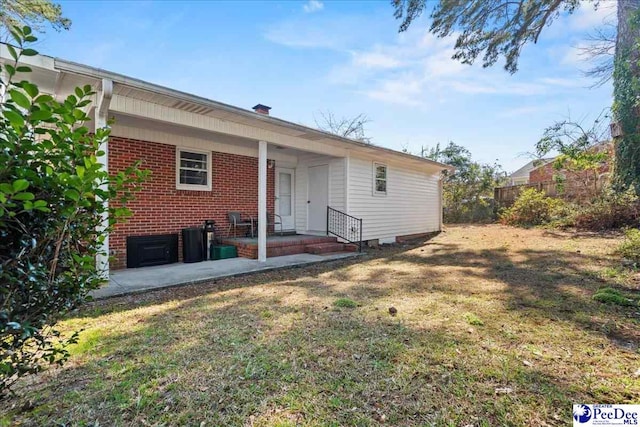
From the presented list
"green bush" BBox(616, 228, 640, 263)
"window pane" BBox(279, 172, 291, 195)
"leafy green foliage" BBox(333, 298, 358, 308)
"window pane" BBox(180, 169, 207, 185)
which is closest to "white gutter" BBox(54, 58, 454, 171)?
"window pane" BBox(180, 169, 207, 185)

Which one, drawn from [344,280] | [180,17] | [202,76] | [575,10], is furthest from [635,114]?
[202,76]

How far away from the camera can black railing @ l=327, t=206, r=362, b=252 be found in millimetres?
9148

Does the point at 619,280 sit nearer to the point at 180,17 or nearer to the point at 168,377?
the point at 168,377

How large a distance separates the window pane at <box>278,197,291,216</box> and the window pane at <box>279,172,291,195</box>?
0.16 m

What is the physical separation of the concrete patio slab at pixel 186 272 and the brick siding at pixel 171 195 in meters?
0.59

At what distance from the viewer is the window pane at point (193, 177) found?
7504 mm

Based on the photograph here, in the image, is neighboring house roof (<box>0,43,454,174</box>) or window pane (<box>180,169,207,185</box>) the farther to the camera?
window pane (<box>180,169,207,185</box>)

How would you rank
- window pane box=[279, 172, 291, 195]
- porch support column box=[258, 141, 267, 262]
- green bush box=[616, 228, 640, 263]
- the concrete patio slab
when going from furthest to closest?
window pane box=[279, 172, 291, 195] < porch support column box=[258, 141, 267, 262] < green bush box=[616, 228, 640, 263] < the concrete patio slab

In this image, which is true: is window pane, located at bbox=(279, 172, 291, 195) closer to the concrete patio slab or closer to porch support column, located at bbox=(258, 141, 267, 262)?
the concrete patio slab

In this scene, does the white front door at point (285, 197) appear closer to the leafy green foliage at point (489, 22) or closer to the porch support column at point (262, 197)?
the porch support column at point (262, 197)

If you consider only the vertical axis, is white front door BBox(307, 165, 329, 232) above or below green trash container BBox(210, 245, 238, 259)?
above

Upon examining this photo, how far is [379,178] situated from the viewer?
1048 centimetres

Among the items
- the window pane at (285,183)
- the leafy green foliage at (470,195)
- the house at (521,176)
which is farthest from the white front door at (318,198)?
the house at (521,176)

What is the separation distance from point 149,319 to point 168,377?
157 cm
